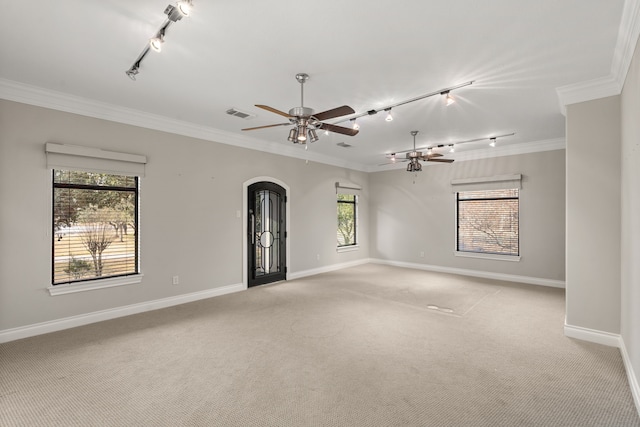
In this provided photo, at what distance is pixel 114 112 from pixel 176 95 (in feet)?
3.55

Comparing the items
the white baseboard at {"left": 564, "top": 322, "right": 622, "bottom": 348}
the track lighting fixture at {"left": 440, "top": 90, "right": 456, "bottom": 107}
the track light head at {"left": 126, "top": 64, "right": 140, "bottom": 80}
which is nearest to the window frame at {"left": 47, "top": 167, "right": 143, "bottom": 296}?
the track light head at {"left": 126, "top": 64, "right": 140, "bottom": 80}

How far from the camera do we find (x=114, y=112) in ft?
13.6

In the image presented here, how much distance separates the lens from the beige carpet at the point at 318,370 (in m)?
2.17

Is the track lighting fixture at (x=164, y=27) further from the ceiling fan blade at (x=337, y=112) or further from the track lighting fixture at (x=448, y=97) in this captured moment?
the track lighting fixture at (x=448, y=97)

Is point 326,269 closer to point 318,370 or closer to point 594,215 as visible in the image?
point 318,370

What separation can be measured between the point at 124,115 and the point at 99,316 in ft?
8.95

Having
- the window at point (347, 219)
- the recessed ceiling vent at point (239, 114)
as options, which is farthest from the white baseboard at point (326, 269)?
the recessed ceiling vent at point (239, 114)

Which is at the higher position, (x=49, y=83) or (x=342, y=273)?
(x=49, y=83)

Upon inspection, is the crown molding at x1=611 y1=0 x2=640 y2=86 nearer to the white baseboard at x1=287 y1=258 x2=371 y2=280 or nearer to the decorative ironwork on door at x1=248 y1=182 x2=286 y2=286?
the decorative ironwork on door at x1=248 y1=182 x2=286 y2=286

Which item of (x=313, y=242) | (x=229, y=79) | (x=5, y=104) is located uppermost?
(x=229, y=79)

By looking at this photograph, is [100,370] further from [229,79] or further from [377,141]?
[377,141]

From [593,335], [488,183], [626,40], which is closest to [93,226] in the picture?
[626,40]

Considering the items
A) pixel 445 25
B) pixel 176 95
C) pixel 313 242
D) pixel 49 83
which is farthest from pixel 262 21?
pixel 313 242

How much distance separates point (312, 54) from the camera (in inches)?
111
